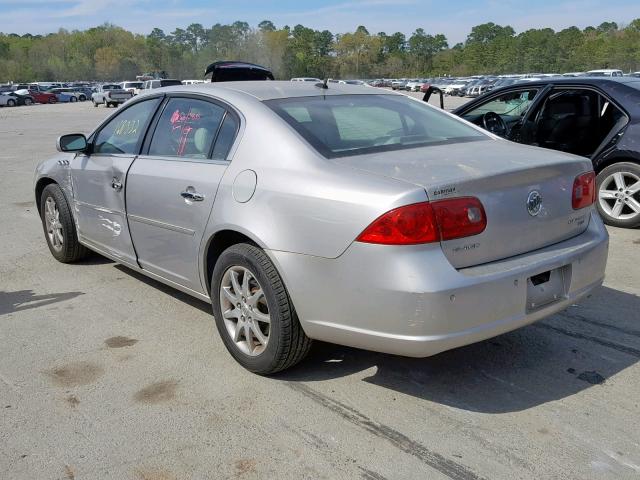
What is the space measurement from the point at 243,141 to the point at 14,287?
108 inches

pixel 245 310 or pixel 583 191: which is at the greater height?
pixel 583 191

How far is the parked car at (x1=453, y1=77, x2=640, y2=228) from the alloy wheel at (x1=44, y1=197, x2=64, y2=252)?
4555 millimetres

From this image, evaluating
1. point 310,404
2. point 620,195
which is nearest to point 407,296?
point 310,404

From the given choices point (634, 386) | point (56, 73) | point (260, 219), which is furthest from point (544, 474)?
point (56, 73)

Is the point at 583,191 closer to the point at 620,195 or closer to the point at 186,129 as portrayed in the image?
the point at 186,129

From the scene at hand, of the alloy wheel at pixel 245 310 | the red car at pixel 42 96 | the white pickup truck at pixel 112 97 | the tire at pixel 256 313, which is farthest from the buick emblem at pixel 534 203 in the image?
the red car at pixel 42 96

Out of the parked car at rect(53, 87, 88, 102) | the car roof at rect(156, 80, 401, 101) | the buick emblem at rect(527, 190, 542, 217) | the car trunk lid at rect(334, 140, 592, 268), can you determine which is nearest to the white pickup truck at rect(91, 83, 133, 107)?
the parked car at rect(53, 87, 88, 102)

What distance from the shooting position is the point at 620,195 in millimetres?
6676

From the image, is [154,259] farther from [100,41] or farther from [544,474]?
[100,41]

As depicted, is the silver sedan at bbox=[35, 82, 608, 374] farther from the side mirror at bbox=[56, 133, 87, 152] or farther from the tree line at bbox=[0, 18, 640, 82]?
the tree line at bbox=[0, 18, 640, 82]

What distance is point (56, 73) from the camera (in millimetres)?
142750

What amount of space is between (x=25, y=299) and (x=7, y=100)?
195 feet

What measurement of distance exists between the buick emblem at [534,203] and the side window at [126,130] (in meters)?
2.63

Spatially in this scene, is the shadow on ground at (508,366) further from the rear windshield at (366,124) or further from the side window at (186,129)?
the side window at (186,129)
